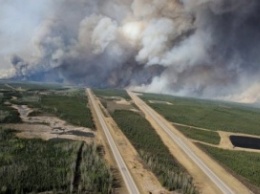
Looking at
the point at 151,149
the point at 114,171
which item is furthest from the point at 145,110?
the point at 114,171

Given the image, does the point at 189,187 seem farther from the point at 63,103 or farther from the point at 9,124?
the point at 63,103

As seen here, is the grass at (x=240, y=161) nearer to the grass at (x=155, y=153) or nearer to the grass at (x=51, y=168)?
the grass at (x=155, y=153)

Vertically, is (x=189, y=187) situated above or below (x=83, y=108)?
below

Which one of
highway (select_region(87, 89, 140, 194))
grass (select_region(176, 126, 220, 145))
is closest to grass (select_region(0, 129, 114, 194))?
highway (select_region(87, 89, 140, 194))

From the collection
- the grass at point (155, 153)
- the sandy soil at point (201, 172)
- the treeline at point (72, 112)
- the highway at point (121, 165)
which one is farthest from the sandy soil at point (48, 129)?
the sandy soil at point (201, 172)

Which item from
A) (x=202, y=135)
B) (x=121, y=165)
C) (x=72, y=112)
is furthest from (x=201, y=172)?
(x=72, y=112)

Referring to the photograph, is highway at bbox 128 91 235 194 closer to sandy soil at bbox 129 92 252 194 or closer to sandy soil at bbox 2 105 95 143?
sandy soil at bbox 129 92 252 194
